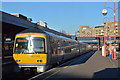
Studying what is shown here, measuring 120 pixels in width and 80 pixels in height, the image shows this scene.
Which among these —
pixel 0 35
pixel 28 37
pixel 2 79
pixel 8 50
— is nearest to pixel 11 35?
pixel 8 50

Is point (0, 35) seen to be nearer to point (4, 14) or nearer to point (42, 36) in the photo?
point (4, 14)

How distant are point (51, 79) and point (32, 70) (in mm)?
3534

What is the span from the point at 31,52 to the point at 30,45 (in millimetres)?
478

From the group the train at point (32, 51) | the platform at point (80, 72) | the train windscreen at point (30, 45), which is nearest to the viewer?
the platform at point (80, 72)

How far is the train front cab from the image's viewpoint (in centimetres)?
1412

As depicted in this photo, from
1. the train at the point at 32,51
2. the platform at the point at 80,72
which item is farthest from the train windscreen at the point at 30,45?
the platform at the point at 80,72

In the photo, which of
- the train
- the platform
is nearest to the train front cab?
the train

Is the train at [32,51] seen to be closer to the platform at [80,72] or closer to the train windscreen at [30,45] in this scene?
the train windscreen at [30,45]

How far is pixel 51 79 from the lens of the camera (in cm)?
1163

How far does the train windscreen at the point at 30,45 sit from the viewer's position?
14.3 metres

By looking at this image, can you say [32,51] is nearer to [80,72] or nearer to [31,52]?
[31,52]

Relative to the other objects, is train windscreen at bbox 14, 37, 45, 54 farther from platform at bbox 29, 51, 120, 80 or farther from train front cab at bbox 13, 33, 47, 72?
platform at bbox 29, 51, 120, 80

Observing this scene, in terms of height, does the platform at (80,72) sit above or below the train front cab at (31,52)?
below

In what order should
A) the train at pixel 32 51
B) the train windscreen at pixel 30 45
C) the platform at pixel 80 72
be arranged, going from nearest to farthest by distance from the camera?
the platform at pixel 80 72, the train at pixel 32 51, the train windscreen at pixel 30 45
